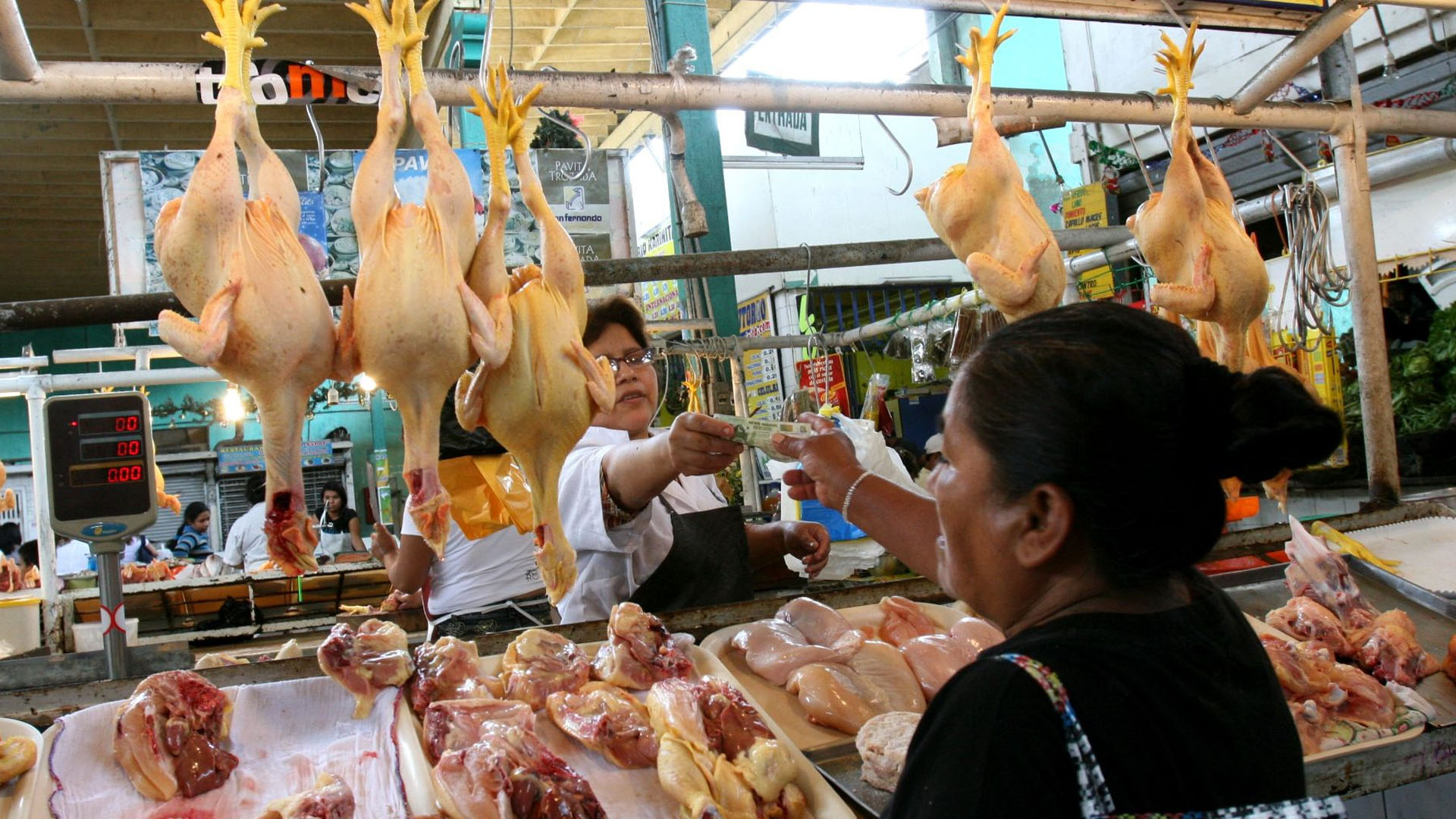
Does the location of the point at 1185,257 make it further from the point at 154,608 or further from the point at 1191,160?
the point at 154,608

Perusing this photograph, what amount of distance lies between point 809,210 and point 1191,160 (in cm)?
1142

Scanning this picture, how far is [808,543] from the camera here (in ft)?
11.4

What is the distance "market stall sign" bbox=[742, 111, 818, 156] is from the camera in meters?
5.51

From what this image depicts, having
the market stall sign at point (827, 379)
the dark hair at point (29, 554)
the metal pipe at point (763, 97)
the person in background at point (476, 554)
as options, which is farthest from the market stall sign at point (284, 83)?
the dark hair at point (29, 554)

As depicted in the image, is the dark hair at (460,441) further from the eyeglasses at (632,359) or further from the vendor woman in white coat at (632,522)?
the eyeglasses at (632,359)

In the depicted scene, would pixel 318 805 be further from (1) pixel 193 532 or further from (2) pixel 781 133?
(1) pixel 193 532

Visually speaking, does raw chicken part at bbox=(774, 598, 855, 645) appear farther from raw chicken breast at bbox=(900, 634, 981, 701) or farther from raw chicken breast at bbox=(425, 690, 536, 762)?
raw chicken breast at bbox=(425, 690, 536, 762)

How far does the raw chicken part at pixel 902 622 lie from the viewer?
105 inches

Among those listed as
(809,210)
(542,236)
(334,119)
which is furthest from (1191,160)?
(809,210)

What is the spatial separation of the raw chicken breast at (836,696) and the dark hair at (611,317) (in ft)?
4.21

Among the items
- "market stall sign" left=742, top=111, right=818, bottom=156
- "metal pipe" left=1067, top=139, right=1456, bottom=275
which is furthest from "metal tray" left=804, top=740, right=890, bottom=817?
"market stall sign" left=742, top=111, right=818, bottom=156

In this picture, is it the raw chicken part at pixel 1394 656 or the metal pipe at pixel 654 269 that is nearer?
the metal pipe at pixel 654 269

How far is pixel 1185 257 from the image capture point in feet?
9.45

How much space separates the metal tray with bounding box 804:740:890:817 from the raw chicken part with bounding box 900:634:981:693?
361 millimetres
